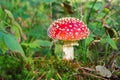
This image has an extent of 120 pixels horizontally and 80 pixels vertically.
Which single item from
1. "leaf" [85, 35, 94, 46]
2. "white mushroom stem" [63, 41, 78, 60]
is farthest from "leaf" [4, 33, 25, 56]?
"white mushroom stem" [63, 41, 78, 60]

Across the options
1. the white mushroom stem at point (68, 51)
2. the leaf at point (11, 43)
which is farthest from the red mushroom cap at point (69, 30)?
the leaf at point (11, 43)

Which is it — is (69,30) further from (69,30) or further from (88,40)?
(88,40)

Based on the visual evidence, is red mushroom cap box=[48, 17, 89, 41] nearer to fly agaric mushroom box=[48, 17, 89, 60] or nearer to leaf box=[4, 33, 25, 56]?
fly agaric mushroom box=[48, 17, 89, 60]

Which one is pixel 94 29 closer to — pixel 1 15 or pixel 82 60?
pixel 82 60

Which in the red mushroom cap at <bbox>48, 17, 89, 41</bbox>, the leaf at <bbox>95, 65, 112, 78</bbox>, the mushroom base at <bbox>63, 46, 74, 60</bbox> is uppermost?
the red mushroom cap at <bbox>48, 17, 89, 41</bbox>

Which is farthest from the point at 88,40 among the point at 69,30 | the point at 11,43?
the point at 11,43

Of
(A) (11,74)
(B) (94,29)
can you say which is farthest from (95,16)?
(A) (11,74)

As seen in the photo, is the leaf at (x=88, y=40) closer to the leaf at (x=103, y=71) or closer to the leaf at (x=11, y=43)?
the leaf at (x=103, y=71)

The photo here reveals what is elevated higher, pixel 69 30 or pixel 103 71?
pixel 69 30
